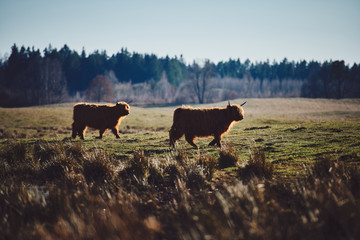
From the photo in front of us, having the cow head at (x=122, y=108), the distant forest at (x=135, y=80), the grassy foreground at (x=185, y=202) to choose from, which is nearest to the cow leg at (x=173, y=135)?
the grassy foreground at (x=185, y=202)

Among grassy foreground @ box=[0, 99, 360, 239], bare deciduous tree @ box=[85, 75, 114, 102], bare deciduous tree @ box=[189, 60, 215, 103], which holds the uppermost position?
bare deciduous tree @ box=[189, 60, 215, 103]

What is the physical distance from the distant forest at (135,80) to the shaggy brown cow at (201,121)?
49156 millimetres

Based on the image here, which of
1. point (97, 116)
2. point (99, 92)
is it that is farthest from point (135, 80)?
point (97, 116)

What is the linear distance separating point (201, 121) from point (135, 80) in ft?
280

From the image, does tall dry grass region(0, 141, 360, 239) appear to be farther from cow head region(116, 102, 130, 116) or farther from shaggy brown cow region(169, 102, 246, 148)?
cow head region(116, 102, 130, 116)

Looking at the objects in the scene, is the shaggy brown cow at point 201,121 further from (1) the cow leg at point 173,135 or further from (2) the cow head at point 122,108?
(2) the cow head at point 122,108

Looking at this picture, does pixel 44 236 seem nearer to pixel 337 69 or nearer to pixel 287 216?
pixel 287 216

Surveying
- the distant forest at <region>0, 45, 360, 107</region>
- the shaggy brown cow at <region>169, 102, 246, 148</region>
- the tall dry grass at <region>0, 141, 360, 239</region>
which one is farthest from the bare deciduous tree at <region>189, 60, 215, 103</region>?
the tall dry grass at <region>0, 141, 360, 239</region>

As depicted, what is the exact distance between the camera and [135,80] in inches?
3533

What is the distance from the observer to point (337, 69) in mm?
57656

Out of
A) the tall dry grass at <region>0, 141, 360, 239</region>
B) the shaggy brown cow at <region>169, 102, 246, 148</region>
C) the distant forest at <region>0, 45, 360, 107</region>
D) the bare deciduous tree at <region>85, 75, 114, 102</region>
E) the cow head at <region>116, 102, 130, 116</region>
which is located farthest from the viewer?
the distant forest at <region>0, 45, 360, 107</region>

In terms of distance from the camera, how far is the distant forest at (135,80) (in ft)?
190

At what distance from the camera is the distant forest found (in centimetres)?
5791

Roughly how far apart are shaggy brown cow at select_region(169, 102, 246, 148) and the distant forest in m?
49.2
